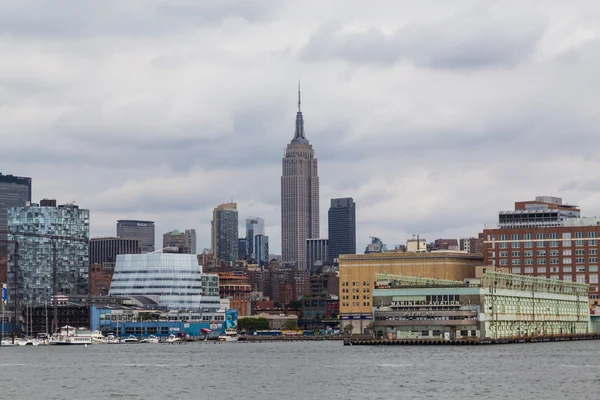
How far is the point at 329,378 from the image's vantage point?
5792 inches

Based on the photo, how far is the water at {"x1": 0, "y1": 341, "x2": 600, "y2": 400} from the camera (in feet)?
415

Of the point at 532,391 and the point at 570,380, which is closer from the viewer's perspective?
the point at 532,391

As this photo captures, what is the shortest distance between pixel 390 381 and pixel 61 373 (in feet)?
169

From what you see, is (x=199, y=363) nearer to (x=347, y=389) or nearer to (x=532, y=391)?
(x=347, y=389)

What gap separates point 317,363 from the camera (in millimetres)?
182875

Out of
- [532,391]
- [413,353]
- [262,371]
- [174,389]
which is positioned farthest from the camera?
[413,353]

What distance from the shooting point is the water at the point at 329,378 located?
415 feet

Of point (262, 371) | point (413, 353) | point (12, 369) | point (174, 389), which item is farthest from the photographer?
point (413, 353)

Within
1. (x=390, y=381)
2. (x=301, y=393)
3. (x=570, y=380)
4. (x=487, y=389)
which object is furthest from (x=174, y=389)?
(x=570, y=380)

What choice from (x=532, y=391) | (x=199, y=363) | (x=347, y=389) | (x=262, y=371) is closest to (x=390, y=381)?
(x=347, y=389)

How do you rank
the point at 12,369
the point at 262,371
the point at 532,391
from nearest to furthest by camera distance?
the point at 532,391
the point at 262,371
the point at 12,369

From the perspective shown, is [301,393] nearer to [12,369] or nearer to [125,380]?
[125,380]

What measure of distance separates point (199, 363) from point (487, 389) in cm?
7362

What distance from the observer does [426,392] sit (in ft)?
411
